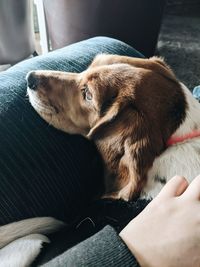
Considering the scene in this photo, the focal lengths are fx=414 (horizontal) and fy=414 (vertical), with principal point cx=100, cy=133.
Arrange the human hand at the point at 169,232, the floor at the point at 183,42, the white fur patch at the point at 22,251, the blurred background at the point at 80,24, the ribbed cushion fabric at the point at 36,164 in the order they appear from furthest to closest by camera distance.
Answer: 1. the floor at the point at 183,42
2. the blurred background at the point at 80,24
3. the ribbed cushion fabric at the point at 36,164
4. the white fur patch at the point at 22,251
5. the human hand at the point at 169,232

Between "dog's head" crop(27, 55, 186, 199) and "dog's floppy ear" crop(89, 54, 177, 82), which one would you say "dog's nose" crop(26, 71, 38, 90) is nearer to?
"dog's head" crop(27, 55, 186, 199)

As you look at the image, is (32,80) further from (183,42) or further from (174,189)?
(183,42)

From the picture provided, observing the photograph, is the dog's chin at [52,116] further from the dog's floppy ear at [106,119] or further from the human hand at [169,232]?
the human hand at [169,232]

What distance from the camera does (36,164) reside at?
41.4 inches

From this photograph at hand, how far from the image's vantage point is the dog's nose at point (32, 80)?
1166mm

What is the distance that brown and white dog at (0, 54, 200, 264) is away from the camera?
44.1 inches

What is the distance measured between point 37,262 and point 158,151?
1.41 ft

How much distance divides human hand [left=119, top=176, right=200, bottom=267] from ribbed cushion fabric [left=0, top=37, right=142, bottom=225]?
1.04 ft

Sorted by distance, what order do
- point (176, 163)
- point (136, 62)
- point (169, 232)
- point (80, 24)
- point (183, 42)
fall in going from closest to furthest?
point (169, 232) < point (176, 163) < point (136, 62) < point (80, 24) < point (183, 42)

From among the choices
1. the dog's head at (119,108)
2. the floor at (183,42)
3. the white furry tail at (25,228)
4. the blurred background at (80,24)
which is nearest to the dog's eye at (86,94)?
the dog's head at (119,108)

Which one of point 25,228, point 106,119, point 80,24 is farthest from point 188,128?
point 80,24

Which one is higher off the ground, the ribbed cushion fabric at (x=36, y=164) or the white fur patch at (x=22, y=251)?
the ribbed cushion fabric at (x=36, y=164)

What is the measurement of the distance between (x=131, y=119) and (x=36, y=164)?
291 mm

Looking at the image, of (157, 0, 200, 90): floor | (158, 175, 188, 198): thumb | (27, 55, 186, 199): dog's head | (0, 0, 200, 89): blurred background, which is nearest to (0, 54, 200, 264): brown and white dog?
(27, 55, 186, 199): dog's head
